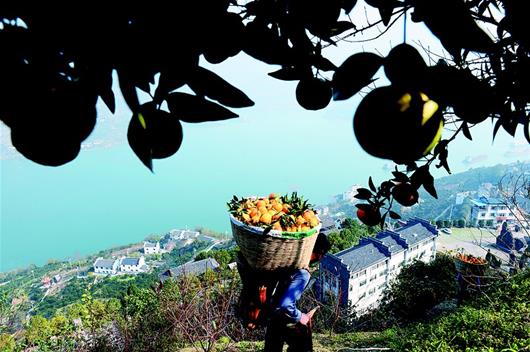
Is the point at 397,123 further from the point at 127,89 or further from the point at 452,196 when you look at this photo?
the point at 452,196

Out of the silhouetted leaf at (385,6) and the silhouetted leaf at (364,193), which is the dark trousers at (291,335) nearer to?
the silhouetted leaf at (364,193)

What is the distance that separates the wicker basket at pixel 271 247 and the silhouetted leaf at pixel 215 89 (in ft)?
6.01

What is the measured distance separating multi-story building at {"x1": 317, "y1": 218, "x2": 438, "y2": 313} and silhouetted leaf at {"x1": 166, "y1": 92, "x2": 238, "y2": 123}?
15.4 m

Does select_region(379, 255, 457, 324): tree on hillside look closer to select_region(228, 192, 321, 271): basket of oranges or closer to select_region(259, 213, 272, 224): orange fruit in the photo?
select_region(228, 192, 321, 271): basket of oranges

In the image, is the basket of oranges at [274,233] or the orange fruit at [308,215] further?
the orange fruit at [308,215]

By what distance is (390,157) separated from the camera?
390 millimetres

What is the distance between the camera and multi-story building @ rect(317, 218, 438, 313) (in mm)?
17859

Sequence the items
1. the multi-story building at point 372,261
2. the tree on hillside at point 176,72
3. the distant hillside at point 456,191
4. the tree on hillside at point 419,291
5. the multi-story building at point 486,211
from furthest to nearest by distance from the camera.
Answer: the distant hillside at point 456,191, the multi-story building at point 486,211, the multi-story building at point 372,261, the tree on hillside at point 419,291, the tree on hillside at point 176,72

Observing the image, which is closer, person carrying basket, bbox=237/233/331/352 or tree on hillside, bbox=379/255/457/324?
person carrying basket, bbox=237/233/331/352

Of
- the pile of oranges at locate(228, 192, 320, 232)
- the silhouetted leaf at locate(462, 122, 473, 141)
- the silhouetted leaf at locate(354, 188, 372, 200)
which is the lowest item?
the pile of oranges at locate(228, 192, 320, 232)

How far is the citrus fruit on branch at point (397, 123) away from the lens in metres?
0.35

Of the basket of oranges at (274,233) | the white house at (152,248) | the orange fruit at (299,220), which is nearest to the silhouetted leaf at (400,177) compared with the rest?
the basket of oranges at (274,233)

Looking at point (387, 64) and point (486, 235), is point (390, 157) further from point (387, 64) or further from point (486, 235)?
point (486, 235)

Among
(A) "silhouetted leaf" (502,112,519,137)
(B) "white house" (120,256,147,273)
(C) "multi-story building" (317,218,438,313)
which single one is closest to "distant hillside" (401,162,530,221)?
(C) "multi-story building" (317,218,438,313)
